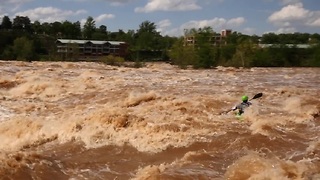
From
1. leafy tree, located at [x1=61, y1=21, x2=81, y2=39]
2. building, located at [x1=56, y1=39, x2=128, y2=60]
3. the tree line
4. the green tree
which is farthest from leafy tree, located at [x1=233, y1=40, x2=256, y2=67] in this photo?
leafy tree, located at [x1=61, y1=21, x2=81, y2=39]

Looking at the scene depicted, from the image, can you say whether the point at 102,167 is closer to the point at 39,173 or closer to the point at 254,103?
the point at 39,173

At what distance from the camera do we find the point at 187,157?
28.7 feet

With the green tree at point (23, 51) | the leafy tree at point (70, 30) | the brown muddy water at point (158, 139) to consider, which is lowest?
the brown muddy water at point (158, 139)

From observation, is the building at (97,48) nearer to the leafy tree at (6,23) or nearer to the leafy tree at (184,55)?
the leafy tree at (6,23)

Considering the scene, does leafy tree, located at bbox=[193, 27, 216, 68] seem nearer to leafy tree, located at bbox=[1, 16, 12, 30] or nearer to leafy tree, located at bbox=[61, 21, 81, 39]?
leafy tree, located at bbox=[61, 21, 81, 39]

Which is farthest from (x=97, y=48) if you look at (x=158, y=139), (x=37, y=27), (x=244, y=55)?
(x=158, y=139)

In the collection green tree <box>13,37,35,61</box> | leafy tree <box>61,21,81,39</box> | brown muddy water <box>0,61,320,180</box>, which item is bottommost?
brown muddy water <box>0,61,320,180</box>

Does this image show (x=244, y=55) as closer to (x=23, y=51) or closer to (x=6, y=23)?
(x=23, y=51)

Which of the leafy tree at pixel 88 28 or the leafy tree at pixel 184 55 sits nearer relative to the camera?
the leafy tree at pixel 184 55

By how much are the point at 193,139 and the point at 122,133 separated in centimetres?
178

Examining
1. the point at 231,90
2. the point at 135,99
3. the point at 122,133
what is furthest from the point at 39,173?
the point at 231,90

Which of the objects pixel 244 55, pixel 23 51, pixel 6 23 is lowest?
pixel 244 55

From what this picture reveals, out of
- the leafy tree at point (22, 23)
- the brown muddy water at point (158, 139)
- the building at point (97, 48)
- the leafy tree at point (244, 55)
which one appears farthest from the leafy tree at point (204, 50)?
the leafy tree at point (22, 23)

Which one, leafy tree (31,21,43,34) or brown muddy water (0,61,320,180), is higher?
leafy tree (31,21,43,34)
